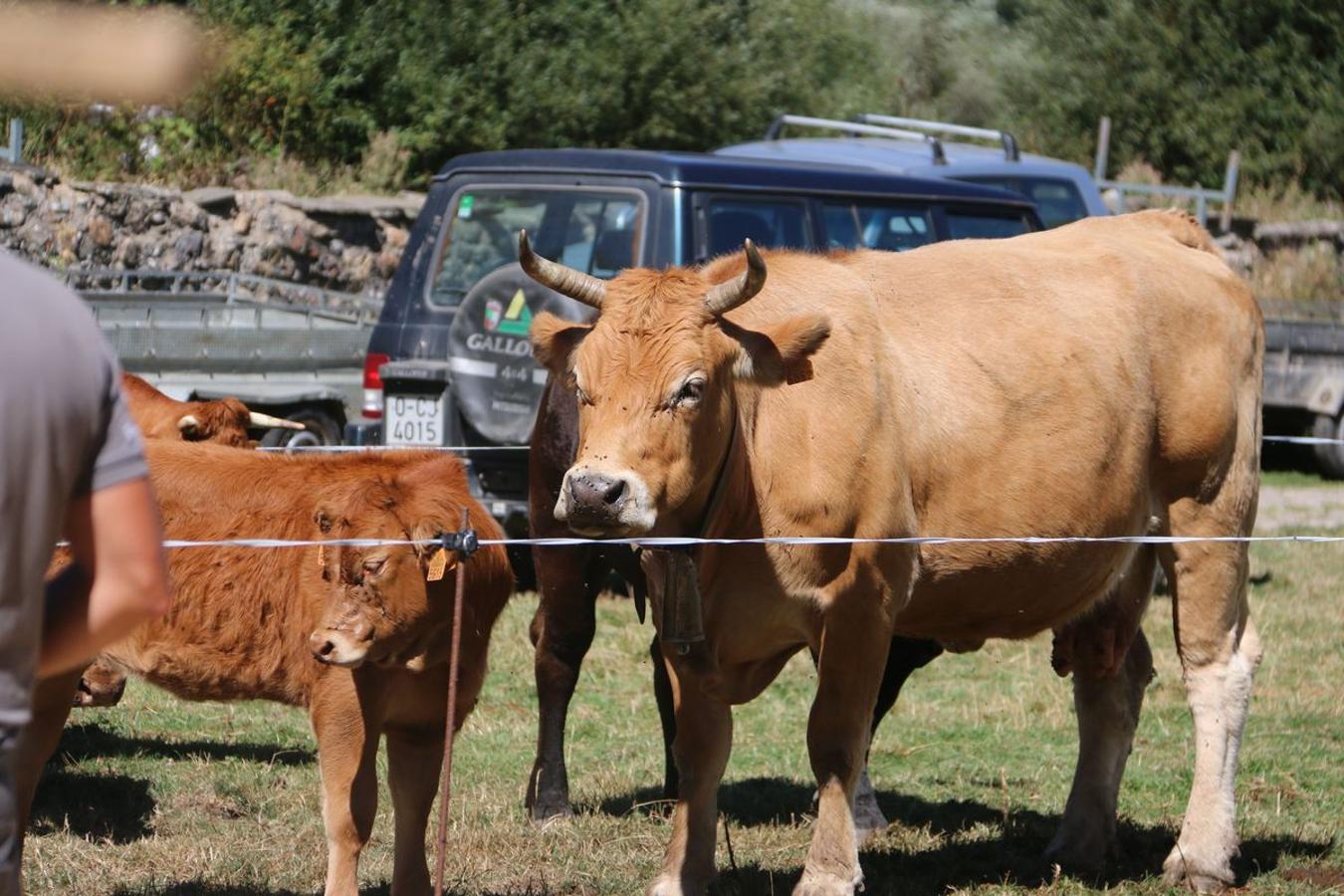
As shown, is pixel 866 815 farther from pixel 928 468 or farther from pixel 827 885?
pixel 928 468

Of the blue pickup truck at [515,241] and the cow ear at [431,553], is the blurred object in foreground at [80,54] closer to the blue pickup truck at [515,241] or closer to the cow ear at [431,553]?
the cow ear at [431,553]

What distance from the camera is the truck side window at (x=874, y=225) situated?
984cm

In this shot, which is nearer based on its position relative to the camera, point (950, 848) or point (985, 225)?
point (950, 848)

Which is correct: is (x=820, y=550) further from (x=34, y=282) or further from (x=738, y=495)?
(x=34, y=282)

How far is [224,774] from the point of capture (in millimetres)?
6613

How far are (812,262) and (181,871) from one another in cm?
272

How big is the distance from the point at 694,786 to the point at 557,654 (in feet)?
3.94

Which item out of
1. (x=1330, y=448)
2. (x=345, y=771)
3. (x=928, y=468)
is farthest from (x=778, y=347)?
(x=1330, y=448)

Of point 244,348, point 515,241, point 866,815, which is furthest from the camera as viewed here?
point 244,348

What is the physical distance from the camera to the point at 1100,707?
6281 millimetres

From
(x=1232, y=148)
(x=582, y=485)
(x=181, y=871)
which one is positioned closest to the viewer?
(x=582, y=485)

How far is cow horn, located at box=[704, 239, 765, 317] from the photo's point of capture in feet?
15.4

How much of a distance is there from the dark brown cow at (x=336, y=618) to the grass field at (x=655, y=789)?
2.13 ft

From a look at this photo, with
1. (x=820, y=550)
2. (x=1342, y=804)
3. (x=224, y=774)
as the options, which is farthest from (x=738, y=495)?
(x=1342, y=804)
